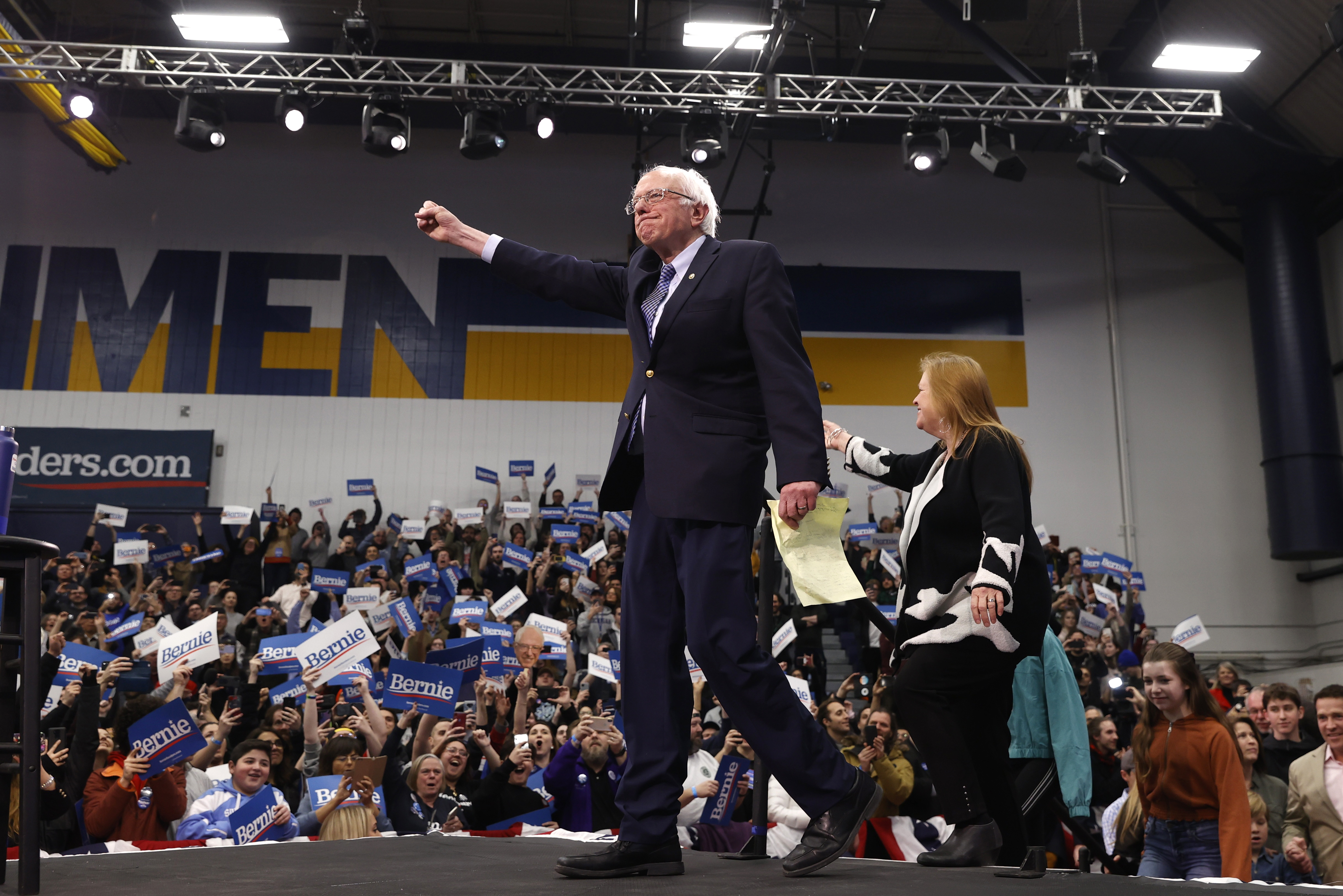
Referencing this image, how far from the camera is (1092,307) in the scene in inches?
534

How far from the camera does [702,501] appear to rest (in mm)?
1952

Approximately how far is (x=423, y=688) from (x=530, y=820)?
816mm

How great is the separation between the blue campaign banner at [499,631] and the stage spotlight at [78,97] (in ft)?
18.0

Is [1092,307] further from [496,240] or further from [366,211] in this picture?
[496,240]

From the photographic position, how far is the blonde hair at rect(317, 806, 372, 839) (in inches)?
156

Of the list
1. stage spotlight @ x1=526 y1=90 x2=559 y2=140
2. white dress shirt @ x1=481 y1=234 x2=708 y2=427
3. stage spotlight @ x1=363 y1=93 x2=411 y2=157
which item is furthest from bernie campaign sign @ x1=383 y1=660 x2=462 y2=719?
stage spotlight @ x1=363 y1=93 x2=411 y2=157

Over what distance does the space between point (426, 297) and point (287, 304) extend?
1.66 meters

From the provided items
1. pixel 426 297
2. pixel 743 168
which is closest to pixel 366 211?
pixel 426 297

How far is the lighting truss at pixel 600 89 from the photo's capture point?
8539mm

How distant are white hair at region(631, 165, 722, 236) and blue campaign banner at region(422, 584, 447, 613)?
681cm

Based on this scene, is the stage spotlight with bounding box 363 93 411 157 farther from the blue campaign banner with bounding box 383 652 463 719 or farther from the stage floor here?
the stage floor

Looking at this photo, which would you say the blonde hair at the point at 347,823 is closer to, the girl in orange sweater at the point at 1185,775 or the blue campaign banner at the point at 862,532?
the girl in orange sweater at the point at 1185,775

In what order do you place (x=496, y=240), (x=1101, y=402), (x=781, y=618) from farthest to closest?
1. (x=1101, y=402)
2. (x=781, y=618)
3. (x=496, y=240)

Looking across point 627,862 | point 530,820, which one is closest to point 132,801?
point 530,820
